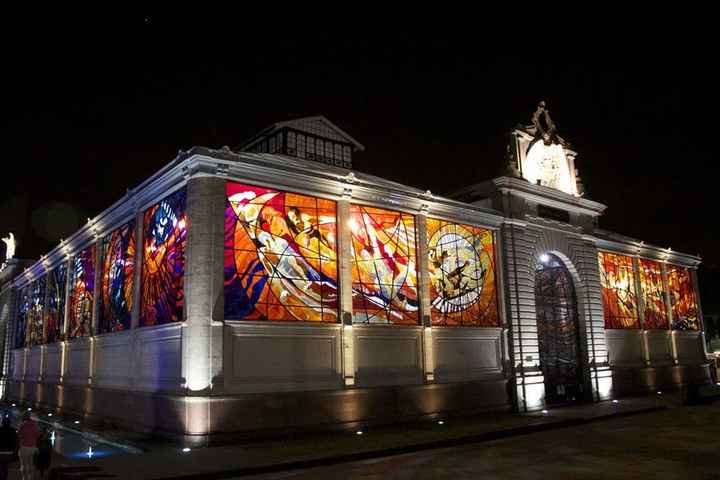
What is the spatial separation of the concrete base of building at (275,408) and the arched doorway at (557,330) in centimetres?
488

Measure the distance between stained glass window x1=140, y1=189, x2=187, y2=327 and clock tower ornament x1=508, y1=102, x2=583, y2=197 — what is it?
1721 centimetres

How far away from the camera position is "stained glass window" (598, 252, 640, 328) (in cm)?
3519

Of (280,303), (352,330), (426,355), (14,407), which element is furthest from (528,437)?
(14,407)

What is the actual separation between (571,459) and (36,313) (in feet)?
114

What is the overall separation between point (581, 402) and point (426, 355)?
11.8m

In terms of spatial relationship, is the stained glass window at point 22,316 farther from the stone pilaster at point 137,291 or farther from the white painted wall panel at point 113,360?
the stone pilaster at point 137,291

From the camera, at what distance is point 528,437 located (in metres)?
19.8

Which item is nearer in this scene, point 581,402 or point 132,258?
point 132,258

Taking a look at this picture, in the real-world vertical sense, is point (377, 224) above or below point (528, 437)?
above

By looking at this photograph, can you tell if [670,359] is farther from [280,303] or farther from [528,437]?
[280,303]

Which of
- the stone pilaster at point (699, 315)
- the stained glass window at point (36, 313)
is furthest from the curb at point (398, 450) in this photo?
the stained glass window at point (36, 313)

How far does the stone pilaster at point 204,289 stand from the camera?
59.3ft

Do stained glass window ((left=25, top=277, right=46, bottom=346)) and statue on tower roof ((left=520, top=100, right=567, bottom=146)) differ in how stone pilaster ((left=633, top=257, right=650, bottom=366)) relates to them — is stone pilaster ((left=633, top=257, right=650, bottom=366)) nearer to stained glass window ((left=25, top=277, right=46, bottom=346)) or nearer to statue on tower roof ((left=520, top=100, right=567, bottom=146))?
statue on tower roof ((left=520, top=100, right=567, bottom=146))

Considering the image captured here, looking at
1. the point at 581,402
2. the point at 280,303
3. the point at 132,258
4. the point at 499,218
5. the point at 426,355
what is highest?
the point at 499,218
